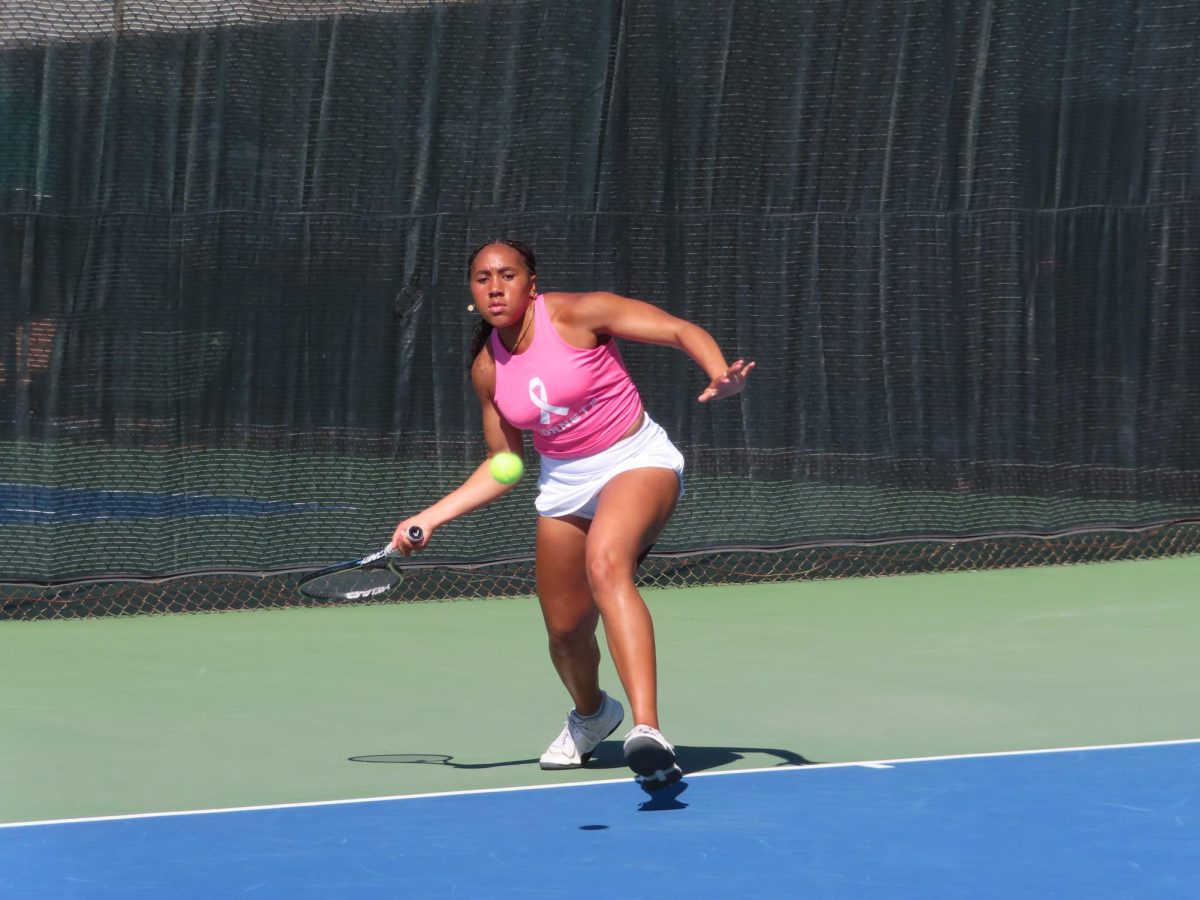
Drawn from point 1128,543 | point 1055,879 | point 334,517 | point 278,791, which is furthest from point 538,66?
point 1055,879

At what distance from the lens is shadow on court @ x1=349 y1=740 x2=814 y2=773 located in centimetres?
541

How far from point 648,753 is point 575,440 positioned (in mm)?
Answer: 917

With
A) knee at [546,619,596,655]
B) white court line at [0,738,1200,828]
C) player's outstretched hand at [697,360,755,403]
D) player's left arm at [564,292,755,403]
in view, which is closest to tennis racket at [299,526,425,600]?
knee at [546,619,596,655]

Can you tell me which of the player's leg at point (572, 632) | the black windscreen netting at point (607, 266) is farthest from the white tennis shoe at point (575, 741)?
the black windscreen netting at point (607, 266)

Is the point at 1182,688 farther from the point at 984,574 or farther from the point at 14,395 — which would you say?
the point at 14,395

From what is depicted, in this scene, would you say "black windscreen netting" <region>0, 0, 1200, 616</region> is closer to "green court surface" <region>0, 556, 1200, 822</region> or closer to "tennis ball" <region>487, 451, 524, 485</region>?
"green court surface" <region>0, 556, 1200, 822</region>

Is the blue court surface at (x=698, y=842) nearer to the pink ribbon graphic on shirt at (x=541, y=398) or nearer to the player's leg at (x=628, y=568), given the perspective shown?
the player's leg at (x=628, y=568)

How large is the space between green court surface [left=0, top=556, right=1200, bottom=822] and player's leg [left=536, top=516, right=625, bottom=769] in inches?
3.8

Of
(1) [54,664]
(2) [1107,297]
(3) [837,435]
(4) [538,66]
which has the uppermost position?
(4) [538,66]

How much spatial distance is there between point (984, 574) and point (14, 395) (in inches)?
180

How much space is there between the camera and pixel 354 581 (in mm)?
5289

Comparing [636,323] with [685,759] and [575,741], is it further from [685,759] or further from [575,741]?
[685,759]

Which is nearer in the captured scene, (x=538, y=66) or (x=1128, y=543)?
(x=538, y=66)

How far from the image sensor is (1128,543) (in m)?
9.88
